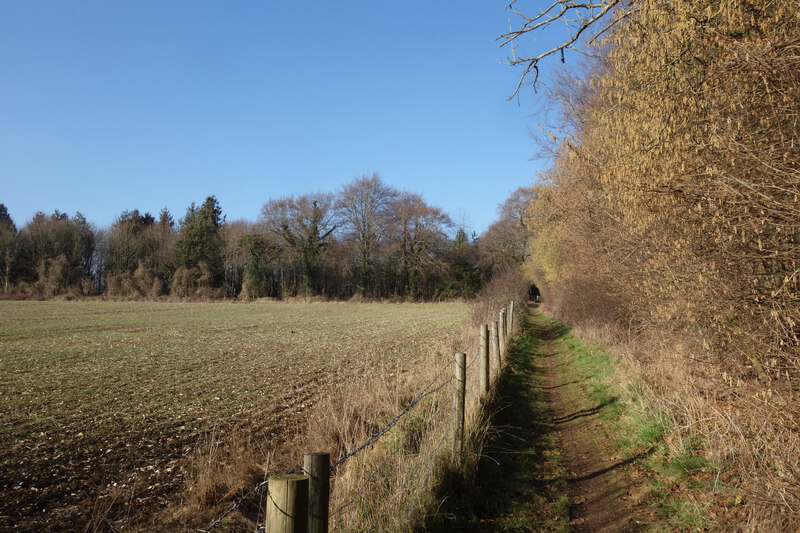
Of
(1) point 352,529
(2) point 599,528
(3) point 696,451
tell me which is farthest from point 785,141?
(1) point 352,529

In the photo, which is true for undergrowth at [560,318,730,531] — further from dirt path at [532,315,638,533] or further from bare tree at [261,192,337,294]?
bare tree at [261,192,337,294]

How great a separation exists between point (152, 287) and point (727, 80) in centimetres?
6449

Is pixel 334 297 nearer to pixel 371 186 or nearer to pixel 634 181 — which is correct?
pixel 371 186

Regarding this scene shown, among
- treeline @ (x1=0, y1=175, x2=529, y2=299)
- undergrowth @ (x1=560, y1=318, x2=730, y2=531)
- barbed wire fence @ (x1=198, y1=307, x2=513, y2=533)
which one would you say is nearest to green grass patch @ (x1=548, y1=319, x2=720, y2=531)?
undergrowth @ (x1=560, y1=318, x2=730, y2=531)

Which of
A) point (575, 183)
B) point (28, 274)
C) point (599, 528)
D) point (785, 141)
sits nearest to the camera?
point (785, 141)

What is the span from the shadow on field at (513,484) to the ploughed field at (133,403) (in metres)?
3.20

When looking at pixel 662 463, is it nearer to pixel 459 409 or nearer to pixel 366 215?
pixel 459 409

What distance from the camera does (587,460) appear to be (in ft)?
19.6

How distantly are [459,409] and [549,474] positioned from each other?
1.47 meters

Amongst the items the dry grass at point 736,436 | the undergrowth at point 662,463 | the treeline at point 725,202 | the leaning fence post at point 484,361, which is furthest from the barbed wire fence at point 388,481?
the treeline at point 725,202

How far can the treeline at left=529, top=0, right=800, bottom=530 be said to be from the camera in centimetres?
390

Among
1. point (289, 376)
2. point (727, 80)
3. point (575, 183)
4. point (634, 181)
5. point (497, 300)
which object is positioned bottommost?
point (289, 376)

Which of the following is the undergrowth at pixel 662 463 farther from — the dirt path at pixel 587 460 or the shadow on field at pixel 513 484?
the shadow on field at pixel 513 484

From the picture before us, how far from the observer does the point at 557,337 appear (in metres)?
19.4
